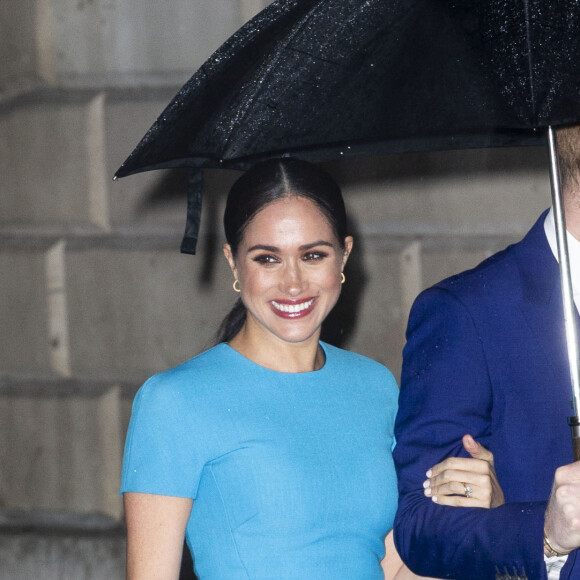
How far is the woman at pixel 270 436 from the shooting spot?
8.02ft

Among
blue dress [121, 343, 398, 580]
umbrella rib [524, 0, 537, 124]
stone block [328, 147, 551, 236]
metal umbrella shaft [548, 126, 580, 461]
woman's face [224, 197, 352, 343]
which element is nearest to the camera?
umbrella rib [524, 0, 537, 124]

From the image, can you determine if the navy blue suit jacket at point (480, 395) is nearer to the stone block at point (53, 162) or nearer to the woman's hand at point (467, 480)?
the woman's hand at point (467, 480)

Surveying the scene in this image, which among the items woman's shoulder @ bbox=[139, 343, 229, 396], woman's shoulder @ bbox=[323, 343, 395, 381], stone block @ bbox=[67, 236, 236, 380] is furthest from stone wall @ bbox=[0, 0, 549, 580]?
woman's shoulder @ bbox=[139, 343, 229, 396]

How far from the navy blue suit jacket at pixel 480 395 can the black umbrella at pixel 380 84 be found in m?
0.11

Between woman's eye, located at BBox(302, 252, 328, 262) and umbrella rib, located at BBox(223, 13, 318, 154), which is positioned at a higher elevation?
umbrella rib, located at BBox(223, 13, 318, 154)

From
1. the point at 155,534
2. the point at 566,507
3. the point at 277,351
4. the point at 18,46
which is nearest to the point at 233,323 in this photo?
the point at 277,351

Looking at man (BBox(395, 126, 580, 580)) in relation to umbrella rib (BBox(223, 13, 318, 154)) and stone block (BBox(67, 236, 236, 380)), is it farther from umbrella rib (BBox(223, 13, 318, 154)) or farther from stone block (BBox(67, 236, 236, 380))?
stone block (BBox(67, 236, 236, 380))

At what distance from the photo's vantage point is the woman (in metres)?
2.45

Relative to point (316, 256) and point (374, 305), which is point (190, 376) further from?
point (374, 305)

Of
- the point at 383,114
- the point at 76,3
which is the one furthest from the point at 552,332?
the point at 76,3

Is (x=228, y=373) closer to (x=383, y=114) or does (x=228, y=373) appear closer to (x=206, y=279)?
(x=383, y=114)

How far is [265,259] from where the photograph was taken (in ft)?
8.45

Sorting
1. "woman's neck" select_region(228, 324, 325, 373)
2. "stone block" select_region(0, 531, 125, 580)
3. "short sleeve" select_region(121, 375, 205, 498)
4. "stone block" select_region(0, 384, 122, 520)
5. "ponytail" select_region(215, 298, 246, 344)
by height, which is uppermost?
"ponytail" select_region(215, 298, 246, 344)

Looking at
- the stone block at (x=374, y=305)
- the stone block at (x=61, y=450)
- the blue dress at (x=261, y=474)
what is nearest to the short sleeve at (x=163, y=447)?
the blue dress at (x=261, y=474)
